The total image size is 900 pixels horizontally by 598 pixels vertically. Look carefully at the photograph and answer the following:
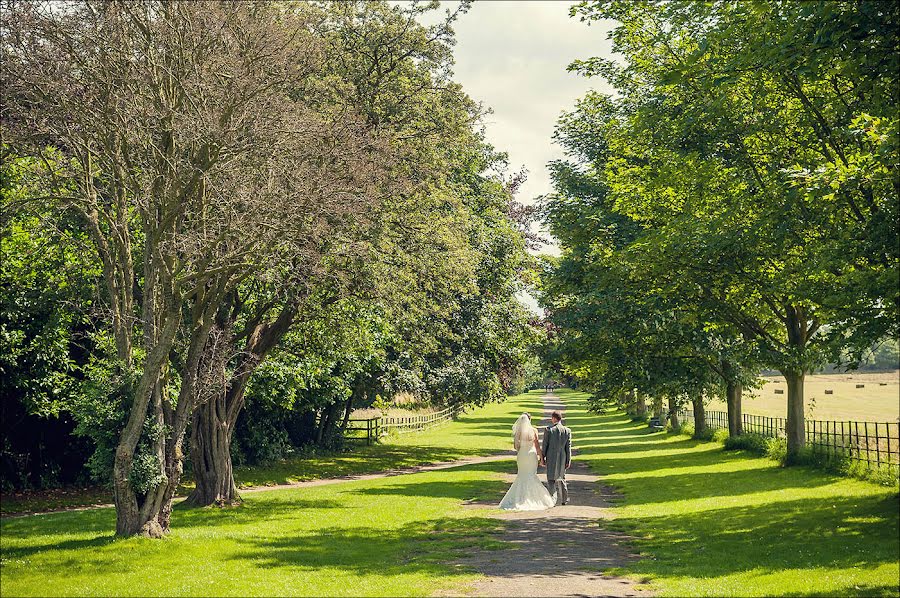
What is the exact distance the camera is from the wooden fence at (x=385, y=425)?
1927 inches

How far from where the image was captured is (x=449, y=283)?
76.5ft

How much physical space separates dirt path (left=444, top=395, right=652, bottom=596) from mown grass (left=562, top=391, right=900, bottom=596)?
492 mm

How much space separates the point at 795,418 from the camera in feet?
94.2

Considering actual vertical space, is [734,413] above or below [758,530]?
above

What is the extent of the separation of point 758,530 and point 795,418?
44.6 ft

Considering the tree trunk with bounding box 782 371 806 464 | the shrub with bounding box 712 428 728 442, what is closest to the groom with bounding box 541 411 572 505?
→ the tree trunk with bounding box 782 371 806 464

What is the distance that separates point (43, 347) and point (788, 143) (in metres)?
20.7

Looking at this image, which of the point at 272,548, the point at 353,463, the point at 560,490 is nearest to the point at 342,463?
the point at 353,463

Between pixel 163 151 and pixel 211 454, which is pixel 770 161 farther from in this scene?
pixel 211 454

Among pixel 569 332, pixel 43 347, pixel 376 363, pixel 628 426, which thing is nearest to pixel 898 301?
pixel 569 332

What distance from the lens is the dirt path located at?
11266mm

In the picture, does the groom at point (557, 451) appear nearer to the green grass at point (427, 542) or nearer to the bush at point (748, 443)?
the green grass at point (427, 542)

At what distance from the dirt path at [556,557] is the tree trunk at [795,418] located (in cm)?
1048

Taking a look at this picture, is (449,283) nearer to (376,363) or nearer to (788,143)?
(788,143)
